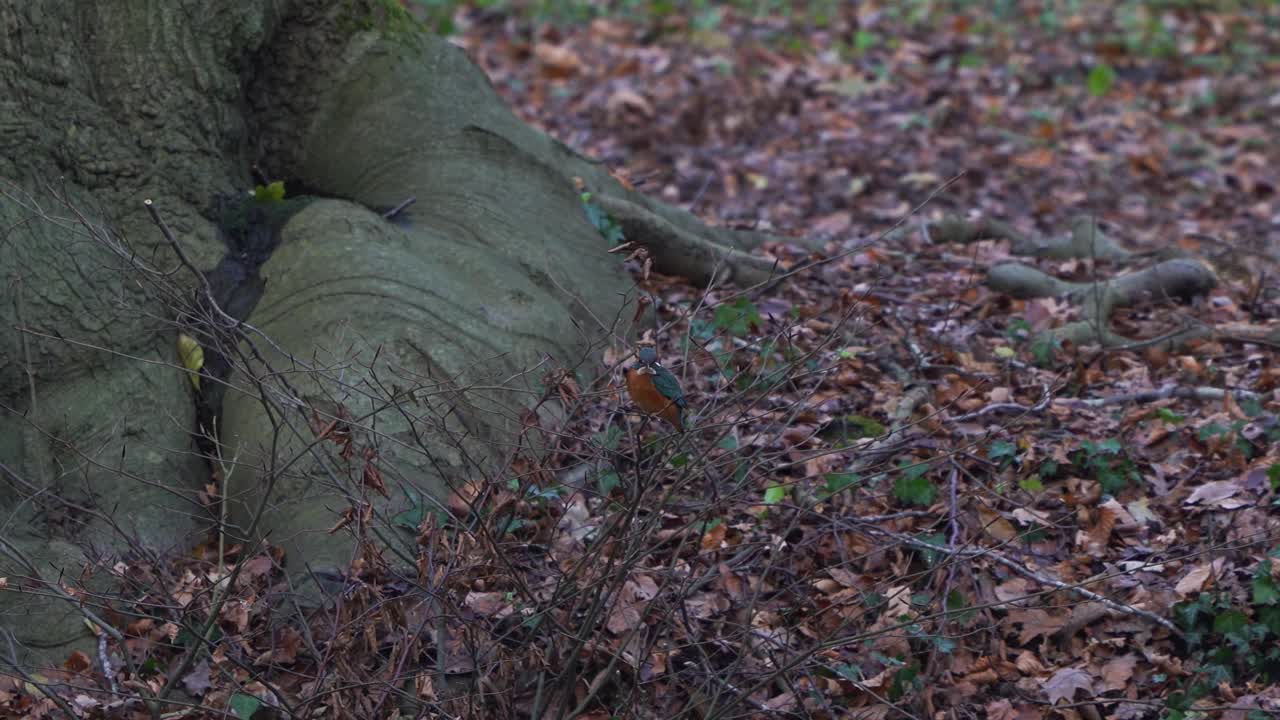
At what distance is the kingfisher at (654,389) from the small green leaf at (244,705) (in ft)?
4.06

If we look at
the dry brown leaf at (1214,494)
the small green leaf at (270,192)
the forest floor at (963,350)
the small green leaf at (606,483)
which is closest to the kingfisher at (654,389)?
the forest floor at (963,350)

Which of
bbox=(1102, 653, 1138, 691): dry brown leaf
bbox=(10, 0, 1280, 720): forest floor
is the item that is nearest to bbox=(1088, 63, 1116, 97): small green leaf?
bbox=(10, 0, 1280, 720): forest floor

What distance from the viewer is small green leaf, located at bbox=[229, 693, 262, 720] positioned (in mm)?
3000

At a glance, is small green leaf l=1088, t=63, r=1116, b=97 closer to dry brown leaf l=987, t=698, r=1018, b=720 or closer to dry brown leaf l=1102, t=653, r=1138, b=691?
dry brown leaf l=1102, t=653, r=1138, b=691

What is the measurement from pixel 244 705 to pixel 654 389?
1325 mm

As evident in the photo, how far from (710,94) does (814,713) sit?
5512 mm

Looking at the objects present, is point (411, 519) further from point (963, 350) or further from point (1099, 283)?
point (1099, 283)

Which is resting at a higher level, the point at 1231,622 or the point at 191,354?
the point at 191,354

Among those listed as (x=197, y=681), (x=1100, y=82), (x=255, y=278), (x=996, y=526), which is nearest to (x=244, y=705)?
(x=197, y=681)

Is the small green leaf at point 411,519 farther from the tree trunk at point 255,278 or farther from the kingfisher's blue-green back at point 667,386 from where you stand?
the kingfisher's blue-green back at point 667,386

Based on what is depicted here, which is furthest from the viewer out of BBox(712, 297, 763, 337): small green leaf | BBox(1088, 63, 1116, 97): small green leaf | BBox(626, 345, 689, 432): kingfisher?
BBox(1088, 63, 1116, 97): small green leaf

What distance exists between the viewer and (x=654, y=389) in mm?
2795

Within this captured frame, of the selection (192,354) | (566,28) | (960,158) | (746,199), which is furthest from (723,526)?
(566,28)

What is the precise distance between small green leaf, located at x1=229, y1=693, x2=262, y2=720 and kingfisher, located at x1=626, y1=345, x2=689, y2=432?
124 cm
